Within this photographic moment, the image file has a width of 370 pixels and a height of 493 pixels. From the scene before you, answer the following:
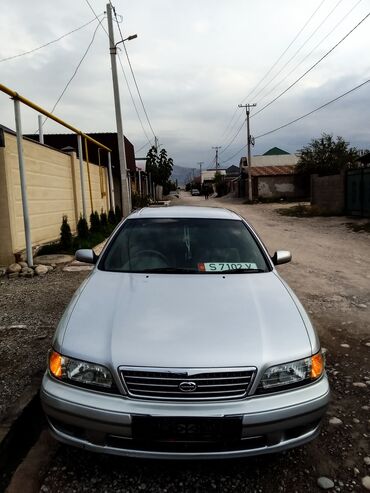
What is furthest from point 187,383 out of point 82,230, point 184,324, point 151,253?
point 82,230

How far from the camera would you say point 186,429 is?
192 centimetres

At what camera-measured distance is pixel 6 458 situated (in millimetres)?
2393

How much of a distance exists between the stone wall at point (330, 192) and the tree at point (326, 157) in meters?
15.1

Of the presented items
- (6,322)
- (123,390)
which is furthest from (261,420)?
(6,322)

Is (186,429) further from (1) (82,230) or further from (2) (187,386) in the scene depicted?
(1) (82,230)

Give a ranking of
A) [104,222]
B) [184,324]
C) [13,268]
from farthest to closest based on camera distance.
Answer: [104,222] < [13,268] < [184,324]

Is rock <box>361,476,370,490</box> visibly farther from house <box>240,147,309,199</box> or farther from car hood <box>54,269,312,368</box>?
house <box>240,147,309,199</box>

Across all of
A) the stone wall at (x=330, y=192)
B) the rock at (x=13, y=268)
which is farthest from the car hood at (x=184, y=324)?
the stone wall at (x=330, y=192)

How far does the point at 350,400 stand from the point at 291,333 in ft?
3.72

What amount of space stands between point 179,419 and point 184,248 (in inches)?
67.6

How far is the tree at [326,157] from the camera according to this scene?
35.3 meters

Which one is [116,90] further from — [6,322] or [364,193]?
[6,322]

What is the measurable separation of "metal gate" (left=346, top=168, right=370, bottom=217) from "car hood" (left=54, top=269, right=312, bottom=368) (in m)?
14.9

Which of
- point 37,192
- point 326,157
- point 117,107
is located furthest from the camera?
point 326,157
